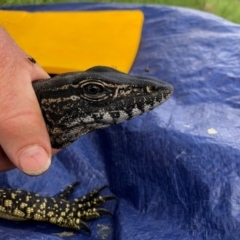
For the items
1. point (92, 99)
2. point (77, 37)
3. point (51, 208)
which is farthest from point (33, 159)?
point (77, 37)

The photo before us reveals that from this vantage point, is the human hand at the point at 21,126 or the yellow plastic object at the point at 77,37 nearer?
the human hand at the point at 21,126

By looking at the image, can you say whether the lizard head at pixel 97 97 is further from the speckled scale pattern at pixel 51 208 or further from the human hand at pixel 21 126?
the speckled scale pattern at pixel 51 208

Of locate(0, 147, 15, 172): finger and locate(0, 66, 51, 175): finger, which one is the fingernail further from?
locate(0, 147, 15, 172): finger

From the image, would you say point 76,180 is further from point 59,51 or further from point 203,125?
point 59,51

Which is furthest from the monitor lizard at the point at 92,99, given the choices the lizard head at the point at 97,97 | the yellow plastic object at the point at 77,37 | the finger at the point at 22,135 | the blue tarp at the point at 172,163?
the yellow plastic object at the point at 77,37

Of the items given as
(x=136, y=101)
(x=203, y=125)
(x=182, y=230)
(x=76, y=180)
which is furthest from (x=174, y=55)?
(x=136, y=101)

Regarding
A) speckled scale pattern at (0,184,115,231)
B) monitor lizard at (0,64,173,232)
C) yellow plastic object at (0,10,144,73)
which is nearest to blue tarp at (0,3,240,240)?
speckled scale pattern at (0,184,115,231)
